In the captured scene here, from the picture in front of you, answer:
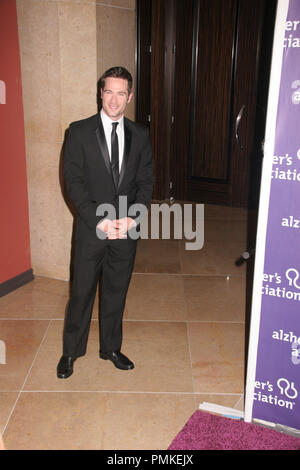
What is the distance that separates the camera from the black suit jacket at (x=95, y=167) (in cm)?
269

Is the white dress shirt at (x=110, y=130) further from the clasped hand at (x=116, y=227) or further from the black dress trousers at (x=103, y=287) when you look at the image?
the black dress trousers at (x=103, y=287)

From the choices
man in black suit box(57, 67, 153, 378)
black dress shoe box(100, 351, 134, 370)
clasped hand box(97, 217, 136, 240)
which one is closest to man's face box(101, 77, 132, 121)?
man in black suit box(57, 67, 153, 378)

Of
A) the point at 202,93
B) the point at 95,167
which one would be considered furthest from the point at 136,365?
the point at 202,93

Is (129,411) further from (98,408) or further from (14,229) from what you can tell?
(14,229)

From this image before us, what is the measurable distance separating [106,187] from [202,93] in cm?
462

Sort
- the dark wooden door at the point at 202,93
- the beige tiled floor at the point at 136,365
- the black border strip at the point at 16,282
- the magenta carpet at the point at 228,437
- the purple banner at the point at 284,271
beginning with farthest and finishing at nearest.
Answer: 1. the dark wooden door at the point at 202,93
2. the black border strip at the point at 16,282
3. the beige tiled floor at the point at 136,365
4. the magenta carpet at the point at 228,437
5. the purple banner at the point at 284,271

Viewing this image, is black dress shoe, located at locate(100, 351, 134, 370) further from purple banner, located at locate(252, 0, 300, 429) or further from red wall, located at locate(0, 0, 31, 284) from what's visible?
red wall, located at locate(0, 0, 31, 284)

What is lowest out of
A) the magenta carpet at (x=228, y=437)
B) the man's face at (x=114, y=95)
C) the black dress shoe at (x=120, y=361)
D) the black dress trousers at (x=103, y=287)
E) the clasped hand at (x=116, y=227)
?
the magenta carpet at (x=228, y=437)

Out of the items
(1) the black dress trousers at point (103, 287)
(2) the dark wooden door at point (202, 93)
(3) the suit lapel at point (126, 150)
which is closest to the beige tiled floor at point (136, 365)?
(1) the black dress trousers at point (103, 287)

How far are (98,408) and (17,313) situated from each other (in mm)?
1384

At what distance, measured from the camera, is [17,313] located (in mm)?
3904

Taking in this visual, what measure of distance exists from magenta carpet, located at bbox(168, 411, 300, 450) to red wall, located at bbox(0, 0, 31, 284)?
2.28 meters

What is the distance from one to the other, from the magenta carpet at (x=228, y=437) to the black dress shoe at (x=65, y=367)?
2.76 feet
